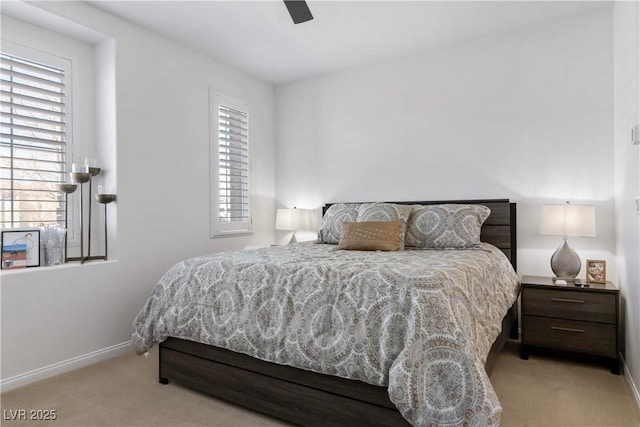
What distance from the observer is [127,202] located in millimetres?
3086

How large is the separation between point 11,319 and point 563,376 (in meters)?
3.51

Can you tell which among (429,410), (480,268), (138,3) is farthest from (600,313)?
(138,3)

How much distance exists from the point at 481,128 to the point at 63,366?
3.80 metres

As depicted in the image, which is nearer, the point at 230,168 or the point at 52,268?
the point at 52,268

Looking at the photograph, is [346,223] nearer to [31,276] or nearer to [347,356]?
[347,356]

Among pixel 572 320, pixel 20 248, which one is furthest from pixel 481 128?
pixel 20 248

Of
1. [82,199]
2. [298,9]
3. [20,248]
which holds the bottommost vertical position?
[20,248]

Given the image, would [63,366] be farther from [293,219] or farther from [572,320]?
[572,320]

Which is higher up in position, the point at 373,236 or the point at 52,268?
the point at 373,236

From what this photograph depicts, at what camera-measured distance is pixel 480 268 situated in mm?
2285

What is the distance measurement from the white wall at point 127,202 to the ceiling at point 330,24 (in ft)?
0.85

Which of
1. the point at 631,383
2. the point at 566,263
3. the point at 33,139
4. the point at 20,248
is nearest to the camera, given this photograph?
the point at 631,383

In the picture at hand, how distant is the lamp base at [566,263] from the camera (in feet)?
9.53

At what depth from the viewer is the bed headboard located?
3307 millimetres
